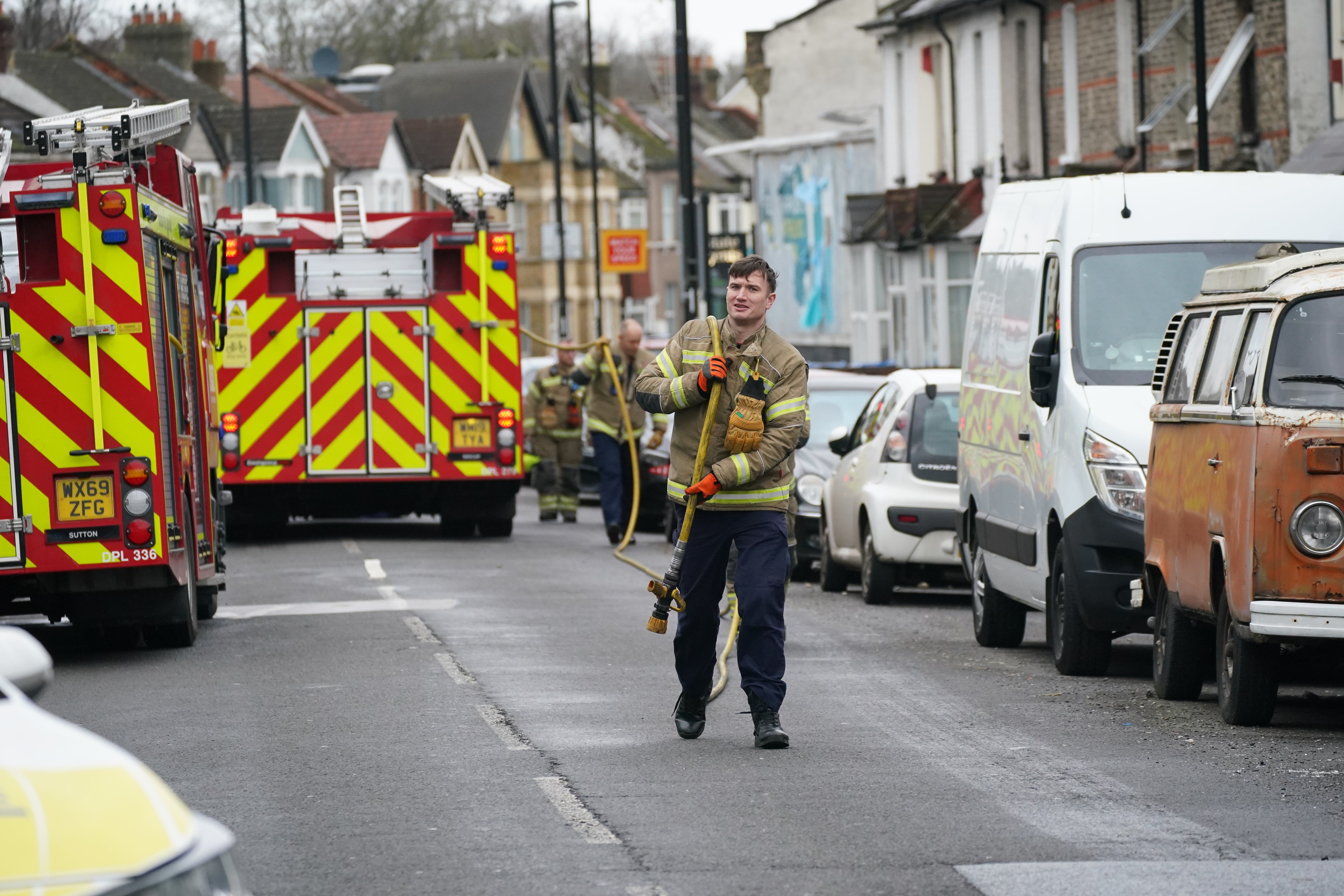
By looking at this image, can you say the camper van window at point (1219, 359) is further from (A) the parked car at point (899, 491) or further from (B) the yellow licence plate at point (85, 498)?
(B) the yellow licence plate at point (85, 498)

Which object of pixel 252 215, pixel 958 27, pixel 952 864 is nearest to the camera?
pixel 952 864

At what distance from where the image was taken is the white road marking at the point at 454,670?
37.2ft

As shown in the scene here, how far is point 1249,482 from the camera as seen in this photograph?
9.21 m

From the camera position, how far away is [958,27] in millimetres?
39125

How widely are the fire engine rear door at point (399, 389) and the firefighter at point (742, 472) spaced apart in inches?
470

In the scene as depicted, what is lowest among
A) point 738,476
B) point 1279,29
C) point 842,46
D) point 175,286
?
point 738,476

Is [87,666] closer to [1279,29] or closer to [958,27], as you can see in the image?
[1279,29]

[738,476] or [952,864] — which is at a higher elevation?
[738,476]

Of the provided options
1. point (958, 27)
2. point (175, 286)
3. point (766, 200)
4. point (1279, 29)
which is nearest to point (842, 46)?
point (766, 200)

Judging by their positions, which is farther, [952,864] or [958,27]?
[958,27]

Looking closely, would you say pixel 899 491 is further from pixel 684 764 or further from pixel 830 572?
pixel 684 764

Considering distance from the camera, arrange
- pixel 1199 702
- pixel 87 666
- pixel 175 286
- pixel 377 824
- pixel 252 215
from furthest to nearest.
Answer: pixel 252 215, pixel 175 286, pixel 87 666, pixel 1199 702, pixel 377 824

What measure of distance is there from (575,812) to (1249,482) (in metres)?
3.18

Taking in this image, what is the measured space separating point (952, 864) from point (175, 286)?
7689 millimetres
